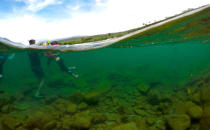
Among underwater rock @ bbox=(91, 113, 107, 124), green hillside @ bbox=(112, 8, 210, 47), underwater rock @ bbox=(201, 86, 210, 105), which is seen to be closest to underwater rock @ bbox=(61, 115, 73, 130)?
underwater rock @ bbox=(91, 113, 107, 124)

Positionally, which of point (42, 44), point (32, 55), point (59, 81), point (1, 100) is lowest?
point (59, 81)

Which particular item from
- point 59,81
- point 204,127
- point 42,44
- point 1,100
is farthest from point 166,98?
point 59,81

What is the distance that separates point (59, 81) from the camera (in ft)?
58.3

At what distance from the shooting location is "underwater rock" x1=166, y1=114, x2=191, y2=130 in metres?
4.54

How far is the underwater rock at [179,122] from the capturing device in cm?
454

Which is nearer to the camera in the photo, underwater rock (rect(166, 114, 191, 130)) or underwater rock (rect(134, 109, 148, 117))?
underwater rock (rect(166, 114, 191, 130))

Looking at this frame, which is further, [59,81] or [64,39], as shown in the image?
[59,81]

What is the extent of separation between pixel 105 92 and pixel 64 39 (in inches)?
211

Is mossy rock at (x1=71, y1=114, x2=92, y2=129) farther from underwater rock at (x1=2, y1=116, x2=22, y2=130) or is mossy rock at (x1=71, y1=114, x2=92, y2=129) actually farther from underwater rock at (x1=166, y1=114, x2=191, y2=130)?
underwater rock at (x1=166, y1=114, x2=191, y2=130)

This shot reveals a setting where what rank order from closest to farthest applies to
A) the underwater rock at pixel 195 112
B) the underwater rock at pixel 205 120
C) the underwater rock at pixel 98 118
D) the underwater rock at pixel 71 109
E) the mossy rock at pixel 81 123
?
the underwater rock at pixel 205 120 < the underwater rock at pixel 195 112 < the mossy rock at pixel 81 123 < the underwater rock at pixel 98 118 < the underwater rock at pixel 71 109

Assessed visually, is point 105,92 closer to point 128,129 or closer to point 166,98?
point 166,98

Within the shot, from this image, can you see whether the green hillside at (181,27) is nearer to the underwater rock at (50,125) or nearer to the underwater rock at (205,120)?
the underwater rock at (205,120)

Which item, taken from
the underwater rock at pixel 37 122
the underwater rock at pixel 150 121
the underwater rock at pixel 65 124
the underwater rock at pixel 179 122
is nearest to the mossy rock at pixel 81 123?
the underwater rock at pixel 65 124

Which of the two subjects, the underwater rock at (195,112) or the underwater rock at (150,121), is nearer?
the underwater rock at (195,112)
